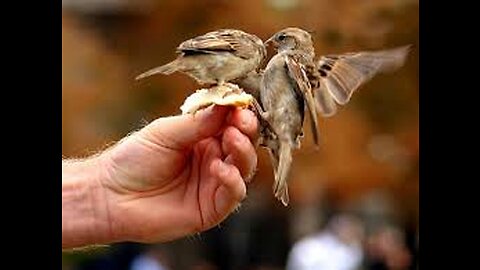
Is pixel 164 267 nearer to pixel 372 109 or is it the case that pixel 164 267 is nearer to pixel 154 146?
pixel 372 109

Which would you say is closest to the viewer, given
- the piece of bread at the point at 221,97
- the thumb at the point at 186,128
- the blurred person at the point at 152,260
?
the piece of bread at the point at 221,97

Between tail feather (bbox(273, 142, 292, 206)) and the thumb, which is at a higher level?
the thumb

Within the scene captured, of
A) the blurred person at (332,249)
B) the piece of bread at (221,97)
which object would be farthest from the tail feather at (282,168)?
the blurred person at (332,249)

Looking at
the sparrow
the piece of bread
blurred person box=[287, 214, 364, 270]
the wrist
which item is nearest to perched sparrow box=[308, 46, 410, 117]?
the sparrow

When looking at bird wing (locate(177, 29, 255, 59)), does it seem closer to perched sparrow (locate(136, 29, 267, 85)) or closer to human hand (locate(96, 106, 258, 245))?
perched sparrow (locate(136, 29, 267, 85))

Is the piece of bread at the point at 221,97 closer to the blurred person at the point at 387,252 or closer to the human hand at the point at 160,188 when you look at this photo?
the human hand at the point at 160,188
